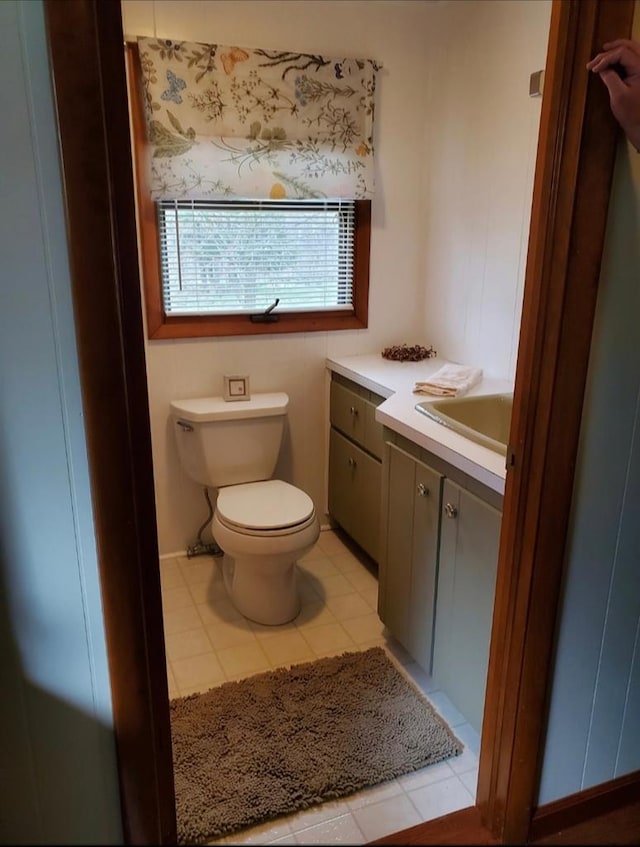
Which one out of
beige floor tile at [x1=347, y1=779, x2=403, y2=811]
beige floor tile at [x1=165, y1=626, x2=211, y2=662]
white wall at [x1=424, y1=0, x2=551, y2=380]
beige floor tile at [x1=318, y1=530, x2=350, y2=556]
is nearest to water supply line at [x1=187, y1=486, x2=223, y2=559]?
beige floor tile at [x1=318, y1=530, x2=350, y2=556]

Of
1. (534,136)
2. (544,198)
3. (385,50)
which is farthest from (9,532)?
(385,50)

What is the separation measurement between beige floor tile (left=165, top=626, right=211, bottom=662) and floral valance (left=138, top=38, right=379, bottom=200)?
1607 mm

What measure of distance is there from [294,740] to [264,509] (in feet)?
2.62

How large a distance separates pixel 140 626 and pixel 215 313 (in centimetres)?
182

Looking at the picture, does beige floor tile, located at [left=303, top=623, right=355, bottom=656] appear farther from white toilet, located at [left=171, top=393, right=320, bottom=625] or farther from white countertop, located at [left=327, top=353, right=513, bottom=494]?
white countertop, located at [left=327, top=353, right=513, bottom=494]

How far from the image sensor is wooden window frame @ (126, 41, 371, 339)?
2463mm

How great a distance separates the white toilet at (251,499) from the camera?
2357 mm

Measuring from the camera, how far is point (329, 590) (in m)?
2.74

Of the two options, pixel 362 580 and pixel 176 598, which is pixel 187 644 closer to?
pixel 176 598

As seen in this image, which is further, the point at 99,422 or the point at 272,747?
the point at 272,747

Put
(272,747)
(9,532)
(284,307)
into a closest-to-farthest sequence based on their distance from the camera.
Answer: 1. (9,532)
2. (272,747)
3. (284,307)

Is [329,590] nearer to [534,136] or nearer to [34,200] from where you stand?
[534,136]

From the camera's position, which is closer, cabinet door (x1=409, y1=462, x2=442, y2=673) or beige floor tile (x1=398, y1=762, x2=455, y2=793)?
beige floor tile (x1=398, y1=762, x2=455, y2=793)

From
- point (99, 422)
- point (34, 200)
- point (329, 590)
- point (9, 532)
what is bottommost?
point (329, 590)
